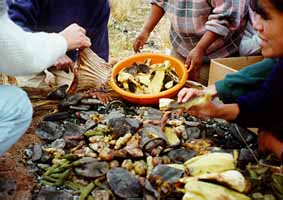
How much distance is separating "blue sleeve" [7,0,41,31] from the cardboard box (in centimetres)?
124

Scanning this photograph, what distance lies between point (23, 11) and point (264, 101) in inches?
69.0

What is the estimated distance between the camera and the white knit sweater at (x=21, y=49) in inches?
77.3

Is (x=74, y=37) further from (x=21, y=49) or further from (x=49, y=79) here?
(x=49, y=79)

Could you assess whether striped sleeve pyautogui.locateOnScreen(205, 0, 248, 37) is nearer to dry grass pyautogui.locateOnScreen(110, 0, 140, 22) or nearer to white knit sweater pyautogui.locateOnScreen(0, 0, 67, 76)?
white knit sweater pyautogui.locateOnScreen(0, 0, 67, 76)

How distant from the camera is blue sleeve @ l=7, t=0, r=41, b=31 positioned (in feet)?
10.6

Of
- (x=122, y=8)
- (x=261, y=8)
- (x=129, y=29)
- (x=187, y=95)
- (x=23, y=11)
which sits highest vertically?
(x=261, y=8)

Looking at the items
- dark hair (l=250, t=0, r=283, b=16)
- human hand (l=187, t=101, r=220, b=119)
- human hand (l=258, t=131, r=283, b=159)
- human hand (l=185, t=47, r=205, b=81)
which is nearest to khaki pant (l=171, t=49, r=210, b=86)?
human hand (l=185, t=47, r=205, b=81)

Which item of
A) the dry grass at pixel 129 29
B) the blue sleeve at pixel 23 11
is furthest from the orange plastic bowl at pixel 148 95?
the dry grass at pixel 129 29

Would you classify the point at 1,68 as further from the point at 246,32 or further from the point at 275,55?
the point at 246,32

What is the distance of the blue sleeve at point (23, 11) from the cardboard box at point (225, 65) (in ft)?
4.06

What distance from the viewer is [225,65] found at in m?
3.04

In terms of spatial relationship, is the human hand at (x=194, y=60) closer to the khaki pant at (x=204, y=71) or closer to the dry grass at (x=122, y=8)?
the khaki pant at (x=204, y=71)

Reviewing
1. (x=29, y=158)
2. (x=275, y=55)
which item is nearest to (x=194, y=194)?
(x=275, y=55)

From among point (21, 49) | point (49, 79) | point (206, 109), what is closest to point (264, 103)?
point (206, 109)
